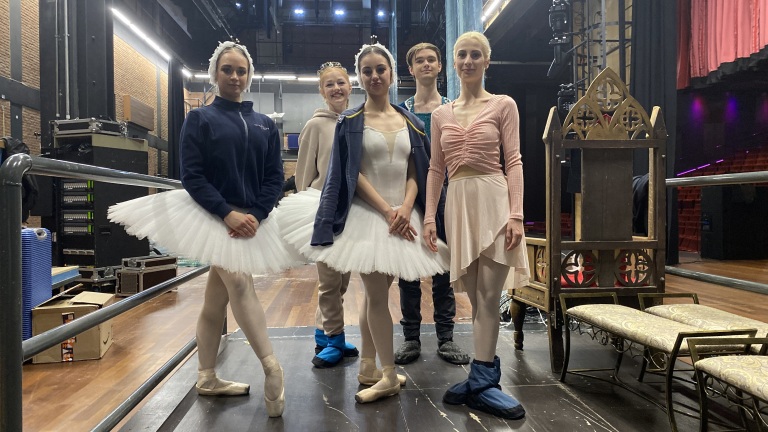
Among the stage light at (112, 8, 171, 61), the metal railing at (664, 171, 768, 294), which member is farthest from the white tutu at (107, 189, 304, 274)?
the stage light at (112, 8, 171, 61)

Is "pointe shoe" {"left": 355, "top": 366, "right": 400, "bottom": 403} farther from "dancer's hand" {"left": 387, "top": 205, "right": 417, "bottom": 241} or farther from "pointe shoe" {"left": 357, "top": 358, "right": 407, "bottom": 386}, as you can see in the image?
"dancer's hand" {"left": 387, "top": 205, "right": 417, "bottom": 241}

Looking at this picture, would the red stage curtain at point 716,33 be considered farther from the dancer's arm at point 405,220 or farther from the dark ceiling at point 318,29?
the dancer's arm at point 405,220

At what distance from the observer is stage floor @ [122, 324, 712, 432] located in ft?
5.90

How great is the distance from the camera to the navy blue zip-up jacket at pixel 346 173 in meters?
1.84

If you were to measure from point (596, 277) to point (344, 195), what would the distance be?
1.34m

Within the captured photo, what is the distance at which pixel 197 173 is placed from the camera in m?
1.83

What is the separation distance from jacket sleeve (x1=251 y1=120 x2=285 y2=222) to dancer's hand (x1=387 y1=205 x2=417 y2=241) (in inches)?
19.0

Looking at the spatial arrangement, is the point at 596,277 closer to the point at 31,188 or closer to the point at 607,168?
the point at 607,168

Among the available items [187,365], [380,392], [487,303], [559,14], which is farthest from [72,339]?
[559,14]

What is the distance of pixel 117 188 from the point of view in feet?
19.4

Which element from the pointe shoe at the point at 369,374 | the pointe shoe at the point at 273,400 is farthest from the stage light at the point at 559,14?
the pointe shoe at the point at 273,400

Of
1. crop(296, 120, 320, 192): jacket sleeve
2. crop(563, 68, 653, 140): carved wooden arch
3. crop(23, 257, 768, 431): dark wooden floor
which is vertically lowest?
crop(23, 257, 768, 431): dark wooden floor

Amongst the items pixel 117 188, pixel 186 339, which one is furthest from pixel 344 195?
pixel 117 188

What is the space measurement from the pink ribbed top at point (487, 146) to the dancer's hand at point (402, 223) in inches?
3.6
